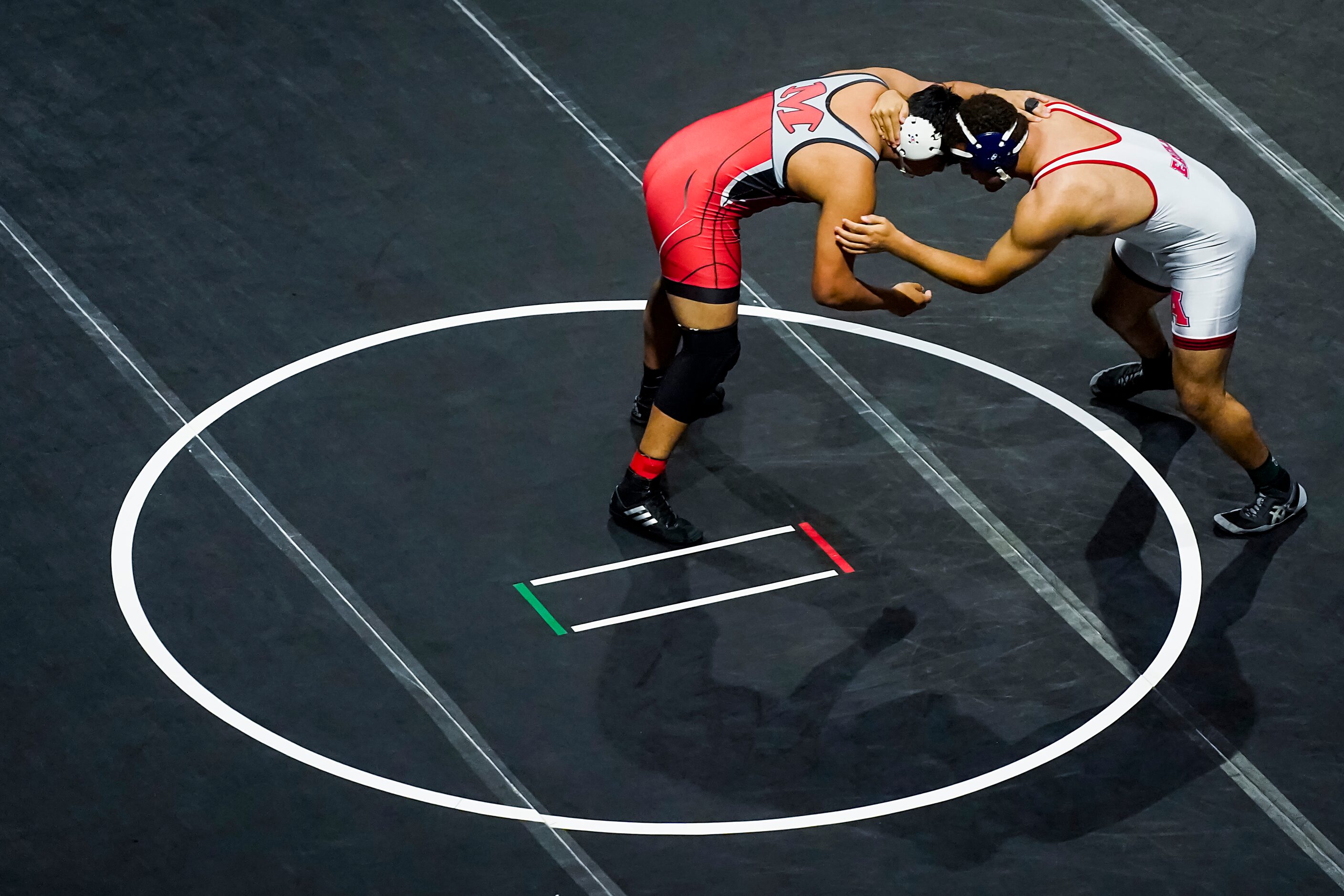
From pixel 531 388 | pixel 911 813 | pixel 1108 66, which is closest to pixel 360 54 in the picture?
pixel 531 388

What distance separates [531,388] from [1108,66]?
408cm

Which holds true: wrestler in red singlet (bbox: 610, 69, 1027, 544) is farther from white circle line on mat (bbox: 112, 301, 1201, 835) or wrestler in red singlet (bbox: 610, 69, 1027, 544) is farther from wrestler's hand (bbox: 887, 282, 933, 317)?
white circle line on mat (bbox: 112, 301, 1201, 835)

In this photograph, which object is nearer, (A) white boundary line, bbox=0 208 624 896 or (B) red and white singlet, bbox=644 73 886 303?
(A) white boundary line, bbox=0 208 624 896

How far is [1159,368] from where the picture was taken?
941cm

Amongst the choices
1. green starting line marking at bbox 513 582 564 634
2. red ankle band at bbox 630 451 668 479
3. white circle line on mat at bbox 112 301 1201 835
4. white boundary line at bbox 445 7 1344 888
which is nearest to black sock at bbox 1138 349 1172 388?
white circle line on mat at bbox 112 301 1201 835

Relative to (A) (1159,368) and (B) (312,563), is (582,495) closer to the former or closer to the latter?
(B) (312,563)

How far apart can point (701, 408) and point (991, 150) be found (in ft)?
6.22

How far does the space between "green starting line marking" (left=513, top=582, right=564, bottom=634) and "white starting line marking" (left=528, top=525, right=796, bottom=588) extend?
46mm

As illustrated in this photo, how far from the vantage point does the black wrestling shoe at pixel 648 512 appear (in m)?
8.78

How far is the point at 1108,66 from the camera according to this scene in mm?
11508

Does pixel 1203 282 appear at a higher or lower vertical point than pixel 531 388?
higher

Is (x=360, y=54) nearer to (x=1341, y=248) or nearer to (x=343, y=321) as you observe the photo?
(x=343, y=321)

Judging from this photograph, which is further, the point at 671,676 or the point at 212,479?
the point at 212,479

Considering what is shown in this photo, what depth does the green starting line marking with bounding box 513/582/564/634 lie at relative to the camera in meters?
8.46
